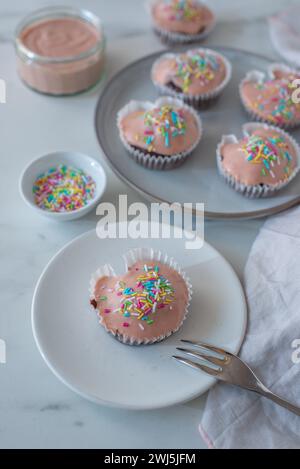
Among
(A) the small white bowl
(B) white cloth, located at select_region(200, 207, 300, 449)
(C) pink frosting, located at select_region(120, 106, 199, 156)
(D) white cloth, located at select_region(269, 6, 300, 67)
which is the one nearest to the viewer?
(B) white cloth, located at select_region(200, 207, 300, 449)

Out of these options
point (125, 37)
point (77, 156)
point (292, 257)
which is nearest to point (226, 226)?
point (292, 257)

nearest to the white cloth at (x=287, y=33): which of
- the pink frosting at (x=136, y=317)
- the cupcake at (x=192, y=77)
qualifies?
the cupcake at (x=192, y=77)

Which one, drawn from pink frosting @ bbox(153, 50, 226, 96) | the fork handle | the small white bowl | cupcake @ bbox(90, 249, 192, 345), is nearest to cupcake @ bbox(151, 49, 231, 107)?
pink frosting @ bbox(153, 50, 226, 96)

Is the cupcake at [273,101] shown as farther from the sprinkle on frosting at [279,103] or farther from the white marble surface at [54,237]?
the white marble surface at [54,237]

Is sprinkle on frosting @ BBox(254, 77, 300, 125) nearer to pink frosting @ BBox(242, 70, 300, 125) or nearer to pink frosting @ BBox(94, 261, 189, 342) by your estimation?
pink frosting @ BBox(242, 70, 300, 125)

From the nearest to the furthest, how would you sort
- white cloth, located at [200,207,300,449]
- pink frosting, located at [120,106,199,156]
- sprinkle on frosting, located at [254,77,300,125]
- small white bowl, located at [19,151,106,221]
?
white cloth, located at [200,207,300,449], small white bowl, located at [19,151,106,221], pink frosting, located at [120,106,199,156], sprinkle on frosting, located at [254,77,300,125]
